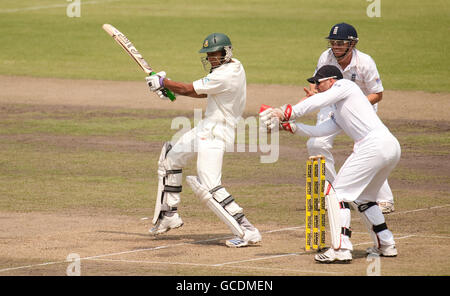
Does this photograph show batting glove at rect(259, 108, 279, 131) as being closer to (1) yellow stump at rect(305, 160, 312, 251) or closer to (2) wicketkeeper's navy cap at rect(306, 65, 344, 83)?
(1) yellow stump at rect(305, 160, 312, 251)

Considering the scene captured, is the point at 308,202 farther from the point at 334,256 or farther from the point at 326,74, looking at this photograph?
the point at 326,74

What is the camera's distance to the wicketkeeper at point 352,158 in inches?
363

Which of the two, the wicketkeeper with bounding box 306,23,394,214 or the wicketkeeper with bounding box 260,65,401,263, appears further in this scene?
the wicketkeeper with bounding box 306,23,394,214

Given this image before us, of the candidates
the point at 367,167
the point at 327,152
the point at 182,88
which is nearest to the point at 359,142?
the point at 367,167

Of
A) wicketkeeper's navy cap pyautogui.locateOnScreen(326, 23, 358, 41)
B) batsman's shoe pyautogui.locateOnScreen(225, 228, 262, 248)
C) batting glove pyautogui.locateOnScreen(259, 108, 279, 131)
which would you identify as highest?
wicketkeeper's navy cap pyautogui.locateOnScreen(326, 23, 358, 41)

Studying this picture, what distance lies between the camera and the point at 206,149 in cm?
1021

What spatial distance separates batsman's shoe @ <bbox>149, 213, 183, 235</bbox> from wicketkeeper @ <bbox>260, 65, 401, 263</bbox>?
1974 mm

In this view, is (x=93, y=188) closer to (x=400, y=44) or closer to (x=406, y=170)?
(x=406, y=170)

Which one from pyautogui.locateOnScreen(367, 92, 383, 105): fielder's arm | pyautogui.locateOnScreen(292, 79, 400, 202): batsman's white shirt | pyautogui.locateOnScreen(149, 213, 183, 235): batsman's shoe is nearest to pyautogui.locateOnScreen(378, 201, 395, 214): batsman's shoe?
pyautogui.locateOnScreen(367, 92, 383, 105): fielder's arm

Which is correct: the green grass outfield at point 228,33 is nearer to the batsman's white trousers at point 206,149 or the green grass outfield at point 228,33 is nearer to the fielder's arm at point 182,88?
the batsman's white trousers at point 206,149

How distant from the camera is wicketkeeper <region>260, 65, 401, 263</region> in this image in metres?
9.22

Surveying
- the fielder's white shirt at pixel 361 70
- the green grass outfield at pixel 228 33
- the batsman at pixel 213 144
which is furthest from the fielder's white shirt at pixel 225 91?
the green grass outfield at pixel 228 33

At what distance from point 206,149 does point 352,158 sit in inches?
64.7

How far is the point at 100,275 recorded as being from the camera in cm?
873
